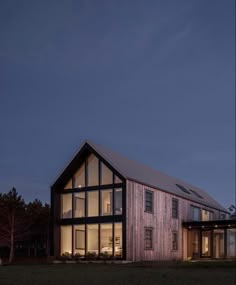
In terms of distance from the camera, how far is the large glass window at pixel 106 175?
107ft

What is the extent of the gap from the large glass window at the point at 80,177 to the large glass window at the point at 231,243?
17.7 meters

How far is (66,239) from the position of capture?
34281mm

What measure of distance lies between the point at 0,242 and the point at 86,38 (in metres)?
19.1

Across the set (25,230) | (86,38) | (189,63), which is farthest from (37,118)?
(86,38)

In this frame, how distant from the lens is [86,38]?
36156 mm

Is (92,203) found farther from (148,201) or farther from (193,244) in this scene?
(193,244)

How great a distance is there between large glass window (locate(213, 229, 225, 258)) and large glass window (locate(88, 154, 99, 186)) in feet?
45.8

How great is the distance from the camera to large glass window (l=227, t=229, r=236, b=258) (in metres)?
44.8

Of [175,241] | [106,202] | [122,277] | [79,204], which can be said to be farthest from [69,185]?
[122,277]

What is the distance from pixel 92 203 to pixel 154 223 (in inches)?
178

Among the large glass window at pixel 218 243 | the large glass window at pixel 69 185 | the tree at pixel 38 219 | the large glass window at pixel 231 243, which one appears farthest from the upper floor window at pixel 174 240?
the tree at pixel 38 219

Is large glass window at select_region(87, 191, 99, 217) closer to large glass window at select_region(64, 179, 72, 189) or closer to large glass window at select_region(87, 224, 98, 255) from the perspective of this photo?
large glass window at select_region(87, 224, 98, 255)

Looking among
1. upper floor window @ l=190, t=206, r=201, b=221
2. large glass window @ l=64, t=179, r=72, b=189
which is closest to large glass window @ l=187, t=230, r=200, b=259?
upper floor window @ l=190, t=206, r=201, b=221

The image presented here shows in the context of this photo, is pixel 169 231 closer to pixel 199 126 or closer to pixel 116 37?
pixel 116 37
